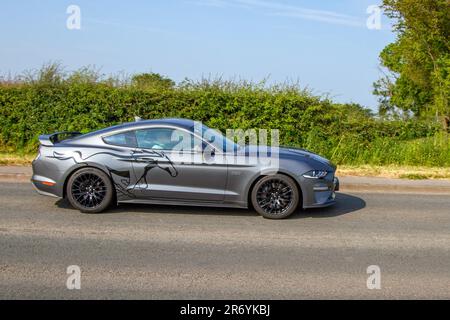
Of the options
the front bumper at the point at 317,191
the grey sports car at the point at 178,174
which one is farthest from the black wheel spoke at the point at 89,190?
the front bumper at the point at 317,191

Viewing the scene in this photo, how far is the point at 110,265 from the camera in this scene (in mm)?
5609

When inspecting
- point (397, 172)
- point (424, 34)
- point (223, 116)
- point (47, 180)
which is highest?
point (424, 34)

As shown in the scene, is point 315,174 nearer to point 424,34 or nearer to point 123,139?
point 123,139

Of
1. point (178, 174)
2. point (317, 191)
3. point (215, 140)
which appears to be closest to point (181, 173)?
point (178, 174)

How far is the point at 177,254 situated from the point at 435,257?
3.14 m

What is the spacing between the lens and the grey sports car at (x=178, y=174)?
25.8 ft

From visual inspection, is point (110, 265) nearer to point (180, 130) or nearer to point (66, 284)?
point (66, 284)

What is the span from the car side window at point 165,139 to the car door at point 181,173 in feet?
0.05

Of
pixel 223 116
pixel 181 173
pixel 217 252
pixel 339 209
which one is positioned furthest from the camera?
pixel 223 116

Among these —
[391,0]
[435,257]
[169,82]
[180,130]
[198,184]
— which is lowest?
[435,257]

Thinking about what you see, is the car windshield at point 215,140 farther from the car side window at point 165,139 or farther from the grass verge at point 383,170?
the grass verge at point 383,170

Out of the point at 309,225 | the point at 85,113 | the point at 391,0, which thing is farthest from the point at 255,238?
the point at 391,0

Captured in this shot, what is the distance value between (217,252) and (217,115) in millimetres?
9637

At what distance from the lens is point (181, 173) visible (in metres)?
7.87
